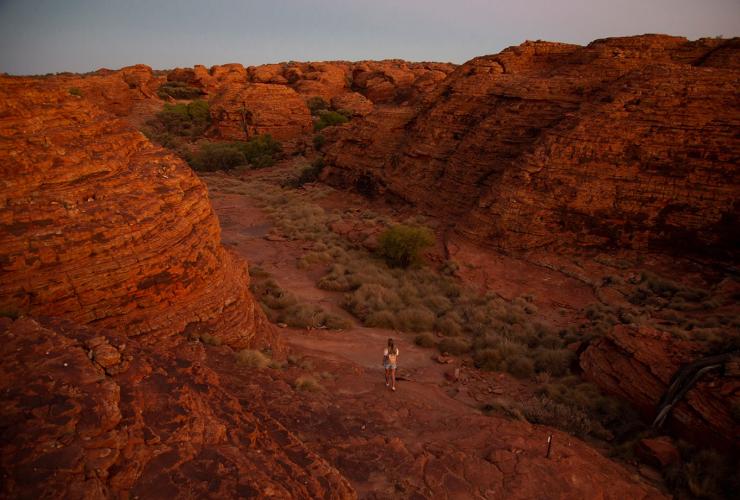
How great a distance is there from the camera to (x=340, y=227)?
65.9ft

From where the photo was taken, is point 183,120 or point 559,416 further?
point 183,120

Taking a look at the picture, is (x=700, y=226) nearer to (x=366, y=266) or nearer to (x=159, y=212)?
(x=366, y=266)

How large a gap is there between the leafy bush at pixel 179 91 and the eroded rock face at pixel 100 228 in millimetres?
47997

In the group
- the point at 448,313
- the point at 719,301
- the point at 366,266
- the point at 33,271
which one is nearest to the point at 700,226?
the point at 719,301

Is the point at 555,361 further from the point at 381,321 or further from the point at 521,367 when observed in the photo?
the point at 381,321

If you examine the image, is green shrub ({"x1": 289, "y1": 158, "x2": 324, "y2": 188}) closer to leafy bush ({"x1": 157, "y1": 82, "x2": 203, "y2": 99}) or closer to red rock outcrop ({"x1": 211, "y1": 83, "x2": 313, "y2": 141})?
red rock outcrop ({"x1": 211, "y1": 83, "x2": 313, "y2": 141})

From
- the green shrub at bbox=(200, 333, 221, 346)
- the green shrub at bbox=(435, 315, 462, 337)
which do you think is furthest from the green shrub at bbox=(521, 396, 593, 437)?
the green shrub at bbox=(200, 333, 221, 346)

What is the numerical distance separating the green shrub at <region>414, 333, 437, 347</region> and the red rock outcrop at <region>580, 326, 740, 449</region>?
3472 mm

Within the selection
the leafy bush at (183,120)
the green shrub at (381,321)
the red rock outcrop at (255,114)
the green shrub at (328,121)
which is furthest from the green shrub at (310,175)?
the green shrub at (381,321)

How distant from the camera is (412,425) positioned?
6.78m

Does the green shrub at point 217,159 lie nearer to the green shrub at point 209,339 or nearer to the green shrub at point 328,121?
the green shrub at point 328,121

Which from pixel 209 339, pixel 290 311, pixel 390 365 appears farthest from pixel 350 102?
pixel 209 339

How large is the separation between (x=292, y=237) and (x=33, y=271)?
13646 mm

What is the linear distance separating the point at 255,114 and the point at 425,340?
31878 millimetres
